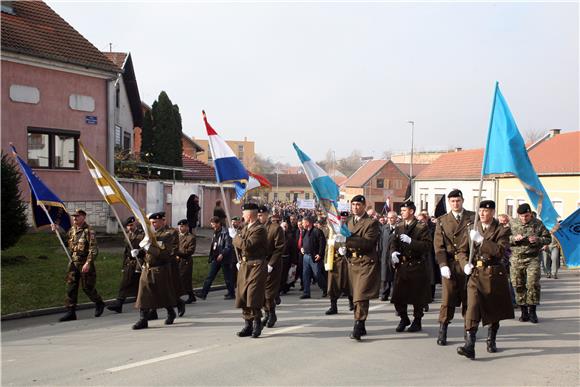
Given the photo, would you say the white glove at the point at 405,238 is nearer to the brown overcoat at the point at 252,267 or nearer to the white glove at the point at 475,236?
the white glove at the point at 475,236

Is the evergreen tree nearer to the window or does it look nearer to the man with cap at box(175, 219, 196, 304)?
the man with cap at box(175, 219, 196, 304)

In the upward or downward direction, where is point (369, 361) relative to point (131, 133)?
downward

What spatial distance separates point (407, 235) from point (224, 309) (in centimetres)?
407

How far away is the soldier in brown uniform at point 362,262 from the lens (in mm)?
8000

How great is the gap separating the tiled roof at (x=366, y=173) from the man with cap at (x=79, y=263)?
5922 centimetres

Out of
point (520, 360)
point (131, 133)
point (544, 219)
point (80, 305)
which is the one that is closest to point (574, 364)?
point (520, 360)

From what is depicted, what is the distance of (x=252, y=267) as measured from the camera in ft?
27.0

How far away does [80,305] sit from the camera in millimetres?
10664

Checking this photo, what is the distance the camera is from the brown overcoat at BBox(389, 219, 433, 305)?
8703 millimetres

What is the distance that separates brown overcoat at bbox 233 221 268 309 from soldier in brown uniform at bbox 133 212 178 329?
1398 mm

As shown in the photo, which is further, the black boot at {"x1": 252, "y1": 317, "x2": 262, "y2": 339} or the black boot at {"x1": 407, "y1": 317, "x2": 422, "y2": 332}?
the black boot at {"x1": 407, "y1": 317, "x2": 422, "y2": 332}

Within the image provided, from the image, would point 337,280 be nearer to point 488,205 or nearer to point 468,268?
point 468,268

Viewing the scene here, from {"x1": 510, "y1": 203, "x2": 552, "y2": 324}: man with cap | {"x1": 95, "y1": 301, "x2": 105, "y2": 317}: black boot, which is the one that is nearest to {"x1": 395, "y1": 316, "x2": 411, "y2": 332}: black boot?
{"x1": 510, "y1": 203, "x2": 552, "y2": 324}: man with cap

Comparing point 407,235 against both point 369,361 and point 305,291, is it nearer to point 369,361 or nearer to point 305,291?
point 369,361
